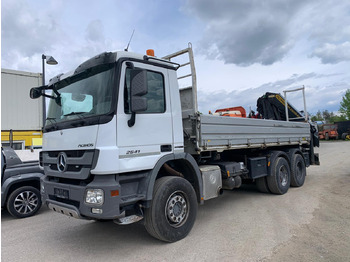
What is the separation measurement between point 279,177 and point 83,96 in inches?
222

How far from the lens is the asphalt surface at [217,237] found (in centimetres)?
360

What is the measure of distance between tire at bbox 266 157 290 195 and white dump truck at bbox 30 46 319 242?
2489mm

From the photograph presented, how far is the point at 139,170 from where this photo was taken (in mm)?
3711

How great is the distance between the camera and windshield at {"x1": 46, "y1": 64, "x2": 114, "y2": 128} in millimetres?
3561

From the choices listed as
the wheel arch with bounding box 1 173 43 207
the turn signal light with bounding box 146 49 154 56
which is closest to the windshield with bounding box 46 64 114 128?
the turn signal light with bounding box 146 49 154 56

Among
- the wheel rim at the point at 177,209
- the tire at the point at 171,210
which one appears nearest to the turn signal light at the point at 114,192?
the tire at the point at 171,210

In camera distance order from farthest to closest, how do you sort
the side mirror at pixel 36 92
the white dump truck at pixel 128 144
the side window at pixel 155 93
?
1. the side mirror at pixel 36 92
2. the side window at pixel 155 93
3. the white dump truck at pixel 128 144

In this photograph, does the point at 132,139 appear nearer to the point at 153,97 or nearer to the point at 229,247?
the point at 153,97

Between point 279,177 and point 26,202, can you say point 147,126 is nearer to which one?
point 26,202

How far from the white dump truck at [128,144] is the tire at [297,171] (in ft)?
12.2

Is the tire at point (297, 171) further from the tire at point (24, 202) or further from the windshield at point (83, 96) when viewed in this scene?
the tire at point (24, 202)

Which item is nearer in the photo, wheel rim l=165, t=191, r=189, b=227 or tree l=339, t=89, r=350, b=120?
wheel rim l=165, t=191, r=189, b=227

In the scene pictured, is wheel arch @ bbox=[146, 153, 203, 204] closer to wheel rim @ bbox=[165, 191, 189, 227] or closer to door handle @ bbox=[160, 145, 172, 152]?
door handle @ bbox=[160, 145, 172, 152]

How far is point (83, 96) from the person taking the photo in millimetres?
3836
